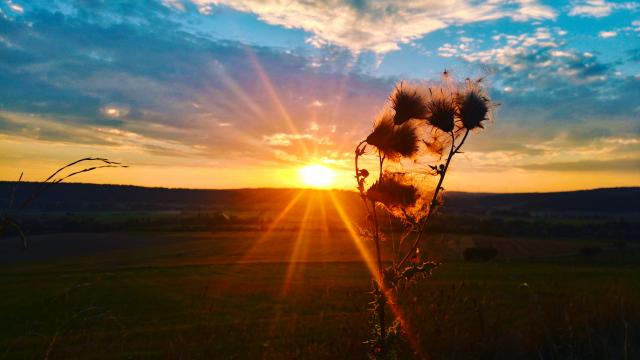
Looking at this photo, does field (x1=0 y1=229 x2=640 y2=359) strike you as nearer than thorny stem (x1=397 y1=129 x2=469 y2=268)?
No

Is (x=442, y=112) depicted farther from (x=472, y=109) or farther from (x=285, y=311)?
(x=285, y=311)

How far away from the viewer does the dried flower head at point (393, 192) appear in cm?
512

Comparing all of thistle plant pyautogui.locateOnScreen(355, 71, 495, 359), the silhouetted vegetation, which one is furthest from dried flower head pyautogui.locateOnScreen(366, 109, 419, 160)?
the silhouetted vegetation

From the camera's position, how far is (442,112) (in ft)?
16.7

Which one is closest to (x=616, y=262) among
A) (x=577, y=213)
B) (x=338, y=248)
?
(x=338, y=248)

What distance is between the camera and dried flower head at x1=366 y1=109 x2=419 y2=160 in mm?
5227

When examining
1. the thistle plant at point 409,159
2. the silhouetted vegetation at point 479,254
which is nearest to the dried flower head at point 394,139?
the thistle plant at point 409,159

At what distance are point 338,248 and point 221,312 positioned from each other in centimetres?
6005

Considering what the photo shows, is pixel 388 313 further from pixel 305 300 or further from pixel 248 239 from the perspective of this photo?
pixel 248 239

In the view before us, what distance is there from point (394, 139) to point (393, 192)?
0.55 metres

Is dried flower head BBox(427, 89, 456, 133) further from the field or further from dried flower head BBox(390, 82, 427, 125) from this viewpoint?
the field

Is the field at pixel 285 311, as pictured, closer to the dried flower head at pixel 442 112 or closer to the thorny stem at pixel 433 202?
the thorny stem at pixel 433 202

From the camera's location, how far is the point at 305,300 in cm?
2578

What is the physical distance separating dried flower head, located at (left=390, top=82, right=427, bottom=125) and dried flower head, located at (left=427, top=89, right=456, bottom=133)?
0.51ft
